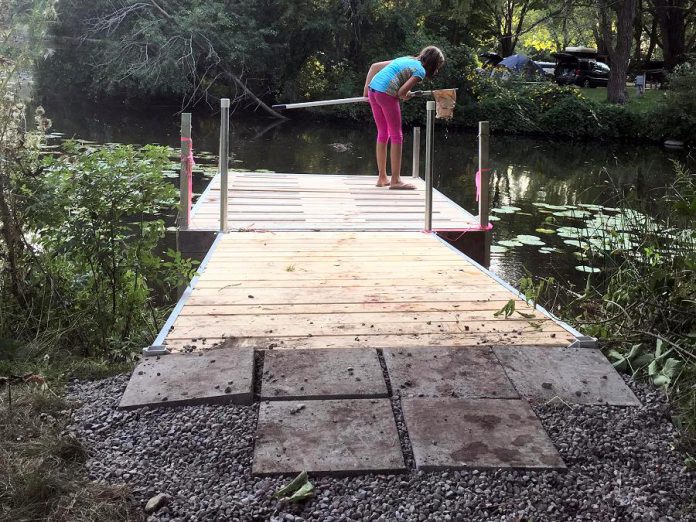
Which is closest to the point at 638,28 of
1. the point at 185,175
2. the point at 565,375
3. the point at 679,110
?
the point at 679,110

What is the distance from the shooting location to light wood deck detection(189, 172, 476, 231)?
6215 millimetres

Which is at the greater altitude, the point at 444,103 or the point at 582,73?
the point at 582,73

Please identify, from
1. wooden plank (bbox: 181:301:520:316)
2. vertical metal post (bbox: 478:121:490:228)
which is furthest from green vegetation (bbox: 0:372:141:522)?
vertical metal post (bbox: 478:121:490:228)

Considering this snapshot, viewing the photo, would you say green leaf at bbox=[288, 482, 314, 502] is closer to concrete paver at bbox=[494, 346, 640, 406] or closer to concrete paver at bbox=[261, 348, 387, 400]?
concrete paver at bbox=[261, 348, 387, 400]

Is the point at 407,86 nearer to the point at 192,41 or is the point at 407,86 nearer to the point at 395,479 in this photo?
the point at 395,479

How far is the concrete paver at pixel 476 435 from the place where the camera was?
2.30 metres

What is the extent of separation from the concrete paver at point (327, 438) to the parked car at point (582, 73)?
102 feet

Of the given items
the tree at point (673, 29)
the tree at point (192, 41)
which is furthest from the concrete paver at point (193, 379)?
the tree at point (673, 29)

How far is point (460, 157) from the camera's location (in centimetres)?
1670

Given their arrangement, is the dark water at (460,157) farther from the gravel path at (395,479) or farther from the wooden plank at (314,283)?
the gravel path at (395,479)

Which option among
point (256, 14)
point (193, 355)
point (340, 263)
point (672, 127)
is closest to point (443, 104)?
point (340, 263)

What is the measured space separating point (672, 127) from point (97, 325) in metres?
19.0

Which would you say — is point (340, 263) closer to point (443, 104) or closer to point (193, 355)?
point (193, 355)

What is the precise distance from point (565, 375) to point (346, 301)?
1.35m
